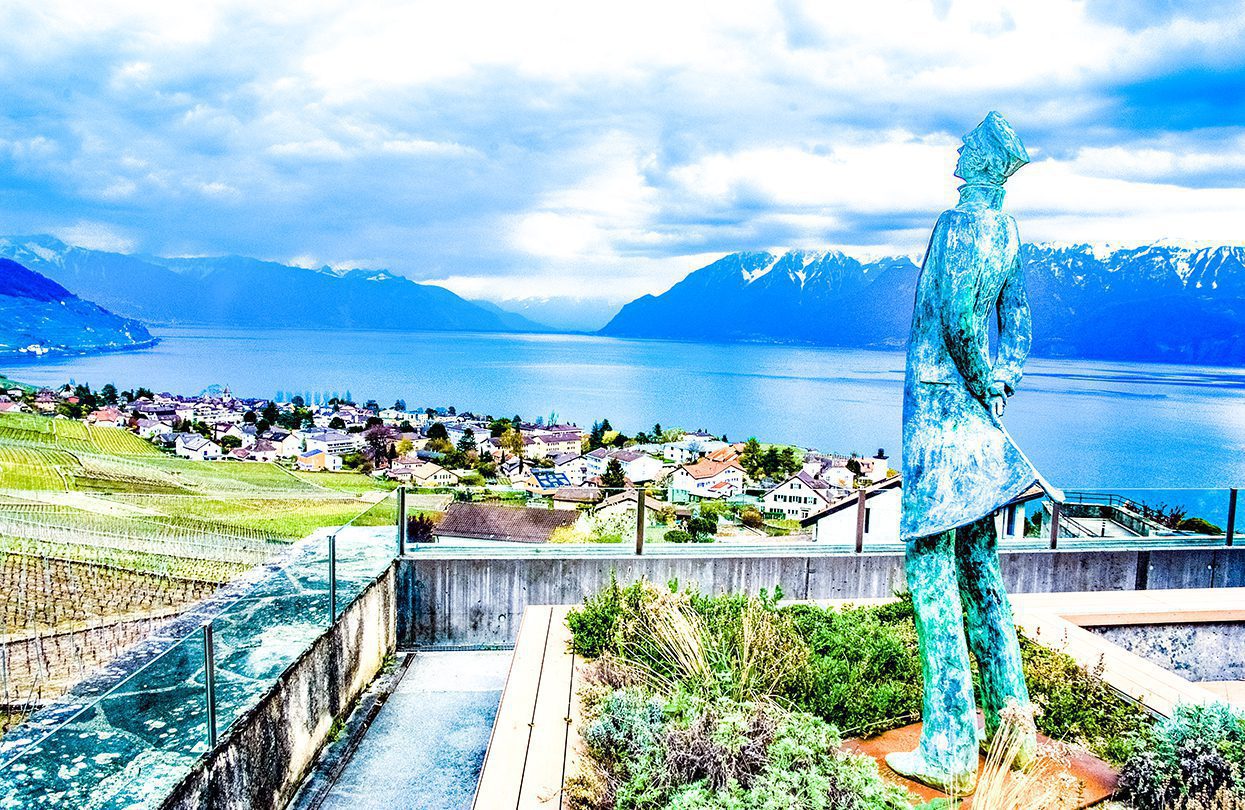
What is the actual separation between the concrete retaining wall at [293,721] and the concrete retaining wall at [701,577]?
0.48 metres

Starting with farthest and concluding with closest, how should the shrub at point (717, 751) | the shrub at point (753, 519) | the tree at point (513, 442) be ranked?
the tree at point (513, 442), the shrub at point (753, 519), the shrub at point (717, 751)

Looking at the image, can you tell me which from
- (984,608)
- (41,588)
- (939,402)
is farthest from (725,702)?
(41,588)

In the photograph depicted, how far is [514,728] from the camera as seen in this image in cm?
369

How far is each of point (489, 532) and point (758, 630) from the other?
2.86 metres

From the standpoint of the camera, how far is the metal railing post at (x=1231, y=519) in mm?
7344

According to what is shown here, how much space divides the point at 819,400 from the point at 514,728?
12474 centimetres

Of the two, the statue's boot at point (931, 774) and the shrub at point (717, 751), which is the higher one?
the shrub at point (717, 751)

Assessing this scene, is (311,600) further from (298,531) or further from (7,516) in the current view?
(7,516)

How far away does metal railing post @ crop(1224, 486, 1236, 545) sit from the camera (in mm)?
7344

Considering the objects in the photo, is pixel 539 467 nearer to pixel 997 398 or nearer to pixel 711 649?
pixel 711 649

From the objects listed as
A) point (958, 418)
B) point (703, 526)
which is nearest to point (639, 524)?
point (958, 418)

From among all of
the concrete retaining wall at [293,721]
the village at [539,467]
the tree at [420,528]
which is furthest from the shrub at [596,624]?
the tree at [420,528]

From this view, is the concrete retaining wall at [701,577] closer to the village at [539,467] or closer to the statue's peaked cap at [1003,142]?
the village at [539,467]

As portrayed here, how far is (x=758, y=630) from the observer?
4.14 meters
